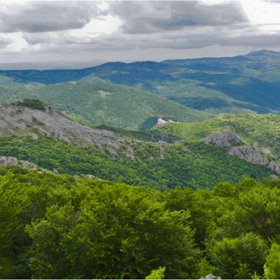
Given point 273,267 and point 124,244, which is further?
point 124,244

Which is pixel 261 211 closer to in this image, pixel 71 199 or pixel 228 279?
pixel 228 279

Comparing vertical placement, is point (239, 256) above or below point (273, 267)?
below

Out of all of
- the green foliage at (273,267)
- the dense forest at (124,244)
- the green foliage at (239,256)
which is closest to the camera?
the green foliage at (273,267)

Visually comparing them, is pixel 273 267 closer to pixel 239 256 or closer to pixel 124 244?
pixel 239 256

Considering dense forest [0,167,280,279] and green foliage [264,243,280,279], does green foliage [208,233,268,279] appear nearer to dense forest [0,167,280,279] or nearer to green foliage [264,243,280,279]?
dense forest [0,167,280,279]

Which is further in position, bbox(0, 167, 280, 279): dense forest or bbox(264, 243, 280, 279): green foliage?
bbox(0, 167, 280, 279): dense forest

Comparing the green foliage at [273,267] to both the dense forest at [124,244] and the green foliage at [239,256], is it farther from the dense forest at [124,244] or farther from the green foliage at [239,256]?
the green foliage at [239,256]

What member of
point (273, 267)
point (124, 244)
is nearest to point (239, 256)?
point (273, 267)

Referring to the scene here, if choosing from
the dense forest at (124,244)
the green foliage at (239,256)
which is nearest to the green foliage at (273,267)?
the dense forest at (124,244)

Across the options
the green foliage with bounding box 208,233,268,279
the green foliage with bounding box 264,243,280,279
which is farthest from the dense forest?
the green foliage with bounding box 264,243,280,279

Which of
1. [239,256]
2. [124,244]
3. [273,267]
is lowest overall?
[239,256]

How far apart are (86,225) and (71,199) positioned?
51.6 feet

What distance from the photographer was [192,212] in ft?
196

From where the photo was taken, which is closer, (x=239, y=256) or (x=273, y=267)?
(x=273, y=267)
